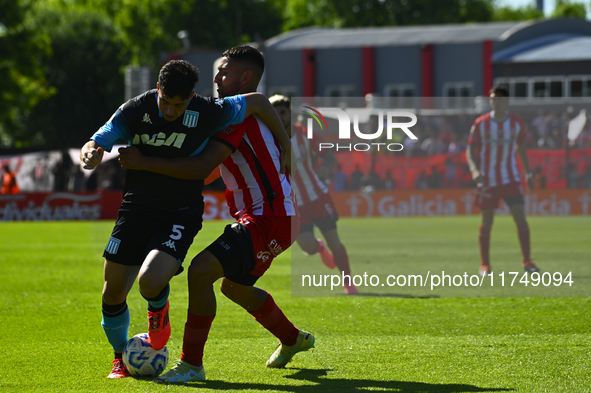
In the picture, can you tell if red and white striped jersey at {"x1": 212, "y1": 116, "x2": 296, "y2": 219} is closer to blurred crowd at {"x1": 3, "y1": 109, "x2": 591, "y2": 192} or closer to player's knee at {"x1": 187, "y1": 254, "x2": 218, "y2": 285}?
player's knee at {"x1": 187, "y1": 254, "x2": 218, "y2": 285}

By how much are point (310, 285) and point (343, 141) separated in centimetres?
190

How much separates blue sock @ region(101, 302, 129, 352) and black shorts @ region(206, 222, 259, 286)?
0.70m

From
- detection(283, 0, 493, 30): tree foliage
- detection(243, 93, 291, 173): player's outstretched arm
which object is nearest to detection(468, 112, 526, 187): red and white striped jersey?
detection(243, 93, 291, 173): player's outstretched arm

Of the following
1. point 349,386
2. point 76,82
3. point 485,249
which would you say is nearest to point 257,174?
point 349,386

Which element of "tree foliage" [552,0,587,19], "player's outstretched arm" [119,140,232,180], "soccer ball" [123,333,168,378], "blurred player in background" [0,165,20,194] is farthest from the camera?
"tree foliage" [552,0,587,19]

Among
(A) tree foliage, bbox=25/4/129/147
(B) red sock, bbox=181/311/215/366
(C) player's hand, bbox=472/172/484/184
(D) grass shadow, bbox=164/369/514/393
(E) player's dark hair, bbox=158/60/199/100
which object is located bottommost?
(D) grass shadow, bbox=164/369/514/393

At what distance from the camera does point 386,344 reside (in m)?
5.66

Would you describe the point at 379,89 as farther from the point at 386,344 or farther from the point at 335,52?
the point at 386,344

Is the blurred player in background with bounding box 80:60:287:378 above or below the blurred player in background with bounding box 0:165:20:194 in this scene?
above

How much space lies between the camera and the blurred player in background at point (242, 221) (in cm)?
450

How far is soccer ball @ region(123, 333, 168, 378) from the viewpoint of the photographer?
4641 mm

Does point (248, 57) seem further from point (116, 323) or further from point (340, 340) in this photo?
point (340, 340)

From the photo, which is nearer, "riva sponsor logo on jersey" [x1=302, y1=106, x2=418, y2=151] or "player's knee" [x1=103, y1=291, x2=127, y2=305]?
"player's knee" [x1=103, y1=291, x2=127, y2=305]

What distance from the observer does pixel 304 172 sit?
335 inches
